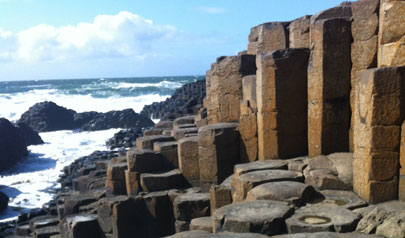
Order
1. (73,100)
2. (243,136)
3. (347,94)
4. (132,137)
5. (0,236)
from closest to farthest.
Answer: (347,94) → (243,136) → (0,236) → (132,137) → (73,100)

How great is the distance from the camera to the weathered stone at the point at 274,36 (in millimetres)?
6988

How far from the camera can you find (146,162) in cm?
789

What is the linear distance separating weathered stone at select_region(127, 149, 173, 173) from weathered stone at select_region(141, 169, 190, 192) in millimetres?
319

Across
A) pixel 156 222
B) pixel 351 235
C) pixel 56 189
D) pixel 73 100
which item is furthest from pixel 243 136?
pixel 73 100

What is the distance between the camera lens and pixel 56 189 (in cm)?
1385

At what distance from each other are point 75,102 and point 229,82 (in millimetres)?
42781

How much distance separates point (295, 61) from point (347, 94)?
87cm

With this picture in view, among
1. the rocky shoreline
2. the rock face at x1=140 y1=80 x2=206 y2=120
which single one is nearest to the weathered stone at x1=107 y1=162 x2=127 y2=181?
the rocky shoreline

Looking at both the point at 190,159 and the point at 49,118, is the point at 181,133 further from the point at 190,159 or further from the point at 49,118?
the point at 49,118

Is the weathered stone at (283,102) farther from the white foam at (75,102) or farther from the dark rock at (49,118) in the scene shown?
the white foam at (75,102)

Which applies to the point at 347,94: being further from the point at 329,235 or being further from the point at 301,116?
the point at 329,235

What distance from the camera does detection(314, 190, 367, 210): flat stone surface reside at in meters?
4.44

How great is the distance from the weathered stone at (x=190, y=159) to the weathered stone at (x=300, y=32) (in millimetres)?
2303

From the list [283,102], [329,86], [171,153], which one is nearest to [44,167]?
[171,153]
